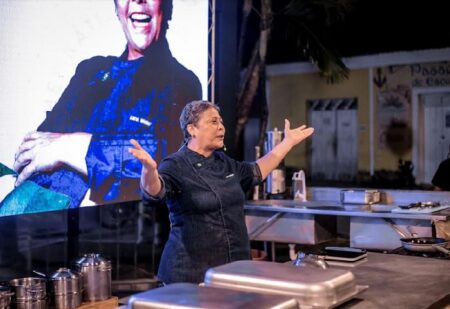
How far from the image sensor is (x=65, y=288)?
12.1 ft

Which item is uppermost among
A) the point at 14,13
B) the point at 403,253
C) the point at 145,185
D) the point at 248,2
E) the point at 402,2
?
the point at 402,2

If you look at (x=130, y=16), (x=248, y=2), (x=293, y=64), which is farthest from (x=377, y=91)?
(x=130, y=16)

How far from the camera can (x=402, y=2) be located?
1027cm

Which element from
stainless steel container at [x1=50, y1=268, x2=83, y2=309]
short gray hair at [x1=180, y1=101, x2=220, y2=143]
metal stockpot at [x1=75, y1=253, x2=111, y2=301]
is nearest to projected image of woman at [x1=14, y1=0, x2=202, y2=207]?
metal stockpot at [x1=75, y1=253, x2=111, y2=301]

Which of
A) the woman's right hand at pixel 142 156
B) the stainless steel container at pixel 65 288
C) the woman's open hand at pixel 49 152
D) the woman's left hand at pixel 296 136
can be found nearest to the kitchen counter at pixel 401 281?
the woman's left hand at pixel 296 136

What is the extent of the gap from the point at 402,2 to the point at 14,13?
309 inches

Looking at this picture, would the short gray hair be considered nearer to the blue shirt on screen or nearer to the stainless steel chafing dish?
the blue shirt on screen

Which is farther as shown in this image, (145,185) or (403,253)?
(403,253)

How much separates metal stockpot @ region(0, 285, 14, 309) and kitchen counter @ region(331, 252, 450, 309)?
1.89 metres

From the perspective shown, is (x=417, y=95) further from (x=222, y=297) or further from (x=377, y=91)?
(x=222, y=297)

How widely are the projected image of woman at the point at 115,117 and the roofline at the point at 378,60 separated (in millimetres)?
6463

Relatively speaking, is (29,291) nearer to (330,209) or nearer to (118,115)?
(118,115)

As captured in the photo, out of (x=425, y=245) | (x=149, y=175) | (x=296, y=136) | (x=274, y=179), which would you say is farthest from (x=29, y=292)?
(x=274, y=179)

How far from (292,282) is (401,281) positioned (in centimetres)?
69
